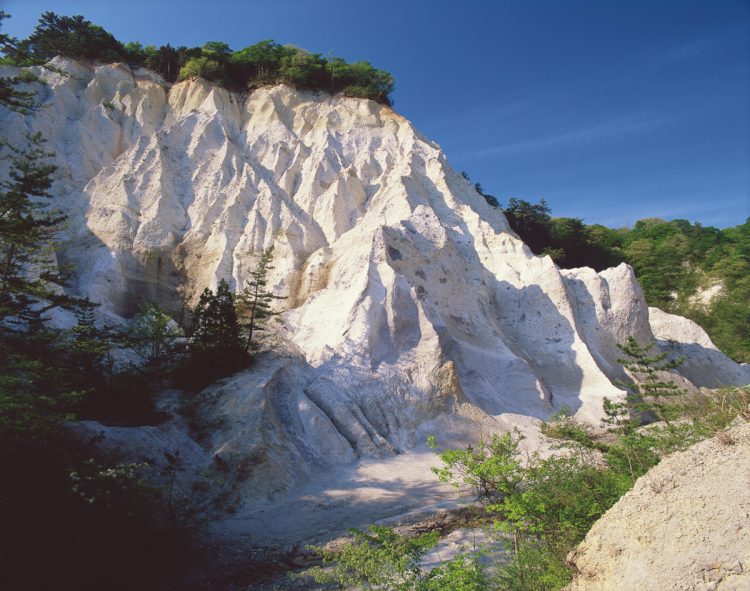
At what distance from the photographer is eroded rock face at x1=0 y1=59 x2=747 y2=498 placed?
571 inches

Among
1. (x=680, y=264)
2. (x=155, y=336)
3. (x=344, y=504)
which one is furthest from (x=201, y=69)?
(x=680, y=264)

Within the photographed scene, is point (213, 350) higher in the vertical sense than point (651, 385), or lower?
higher

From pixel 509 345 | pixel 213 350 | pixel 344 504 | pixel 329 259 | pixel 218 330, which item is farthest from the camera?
pixel 509 345

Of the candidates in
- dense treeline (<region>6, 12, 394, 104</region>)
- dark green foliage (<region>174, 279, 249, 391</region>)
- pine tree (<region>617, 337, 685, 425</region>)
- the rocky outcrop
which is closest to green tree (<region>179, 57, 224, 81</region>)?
dense treeline (<region>6, 12, 394, 104</region>)

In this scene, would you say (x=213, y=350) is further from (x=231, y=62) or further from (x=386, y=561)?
(x=231, y=62)

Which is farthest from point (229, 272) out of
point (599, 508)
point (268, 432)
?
point (599, 508)

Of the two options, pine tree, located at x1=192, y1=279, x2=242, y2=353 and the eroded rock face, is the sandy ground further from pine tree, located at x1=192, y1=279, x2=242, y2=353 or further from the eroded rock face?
pine tree, located at x1=192, y1=279, x2=242, y2=353

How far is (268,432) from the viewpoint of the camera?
37.8 feet

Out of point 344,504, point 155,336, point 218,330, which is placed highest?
point 155,336

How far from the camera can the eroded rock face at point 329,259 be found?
47.6 feet

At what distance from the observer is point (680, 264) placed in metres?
41.0

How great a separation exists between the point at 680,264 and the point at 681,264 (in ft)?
0.46

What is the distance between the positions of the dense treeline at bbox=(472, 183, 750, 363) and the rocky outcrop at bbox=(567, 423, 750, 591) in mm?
31040

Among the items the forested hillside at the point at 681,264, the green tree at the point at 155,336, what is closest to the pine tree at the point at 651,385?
the green tree at the point at 155,336
